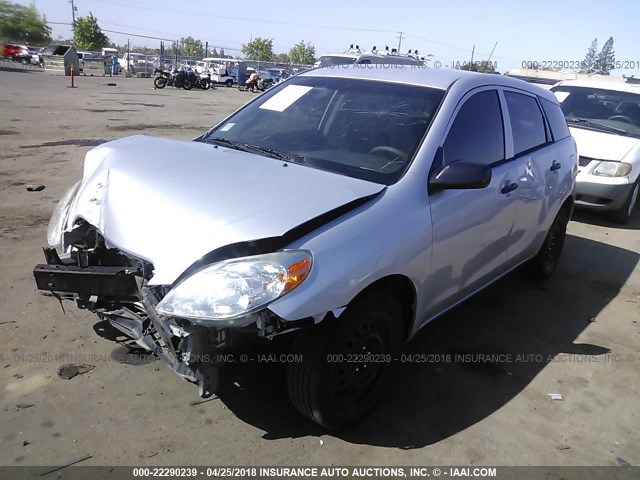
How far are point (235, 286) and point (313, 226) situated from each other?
1.54 feet

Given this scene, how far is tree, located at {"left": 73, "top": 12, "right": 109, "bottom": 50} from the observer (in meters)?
77.3

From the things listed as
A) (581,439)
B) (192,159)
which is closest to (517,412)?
(581,439)

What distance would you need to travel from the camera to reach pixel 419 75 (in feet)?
11.9

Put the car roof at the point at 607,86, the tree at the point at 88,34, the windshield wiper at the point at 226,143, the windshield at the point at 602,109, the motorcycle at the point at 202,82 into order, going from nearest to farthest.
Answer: the windshield wiper at the point at 226,143 → the windshield at the point at 602,109 → the car roof at the point at 607,86 → the motorcycle at the point at 202,82 → the tree at the point at 88,34

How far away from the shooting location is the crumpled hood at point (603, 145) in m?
7.36

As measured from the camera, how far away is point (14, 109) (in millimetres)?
14516

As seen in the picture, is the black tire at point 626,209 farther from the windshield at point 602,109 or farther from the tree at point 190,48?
the tree at point 190,48

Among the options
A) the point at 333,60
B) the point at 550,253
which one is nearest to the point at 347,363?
the point at 550,253

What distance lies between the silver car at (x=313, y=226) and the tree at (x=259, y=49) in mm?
92471

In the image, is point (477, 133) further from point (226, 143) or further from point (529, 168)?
point (226, 143)

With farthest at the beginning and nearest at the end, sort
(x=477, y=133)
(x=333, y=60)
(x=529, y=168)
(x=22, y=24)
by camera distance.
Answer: (x=22, y=24) < (x=333, y=60) < (x=529, y=168) < (x=477, y=133)

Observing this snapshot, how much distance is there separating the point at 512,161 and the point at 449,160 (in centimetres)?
93

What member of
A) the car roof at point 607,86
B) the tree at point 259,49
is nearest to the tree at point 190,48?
the tree at point 259,49

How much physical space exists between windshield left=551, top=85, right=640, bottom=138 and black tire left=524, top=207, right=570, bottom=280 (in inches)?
142
